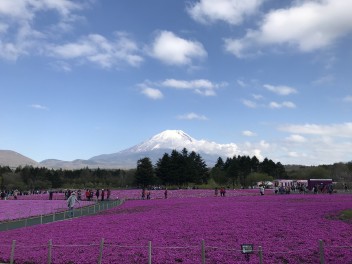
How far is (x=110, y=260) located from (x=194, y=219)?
14.4 m

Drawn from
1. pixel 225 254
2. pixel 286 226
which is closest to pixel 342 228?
pixel 286 226

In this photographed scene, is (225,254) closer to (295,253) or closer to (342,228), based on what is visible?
(295,253)

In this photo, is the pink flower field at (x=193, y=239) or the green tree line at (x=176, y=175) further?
the green tree line at (x=176, y=175)

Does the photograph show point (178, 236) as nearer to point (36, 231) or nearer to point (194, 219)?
point (194, 219)

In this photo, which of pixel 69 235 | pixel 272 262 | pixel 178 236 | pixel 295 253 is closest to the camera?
pixel 272 262

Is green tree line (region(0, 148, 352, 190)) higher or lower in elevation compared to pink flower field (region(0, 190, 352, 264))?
higher

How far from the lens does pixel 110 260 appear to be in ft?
55.5

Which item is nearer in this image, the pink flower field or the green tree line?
the pink flower field

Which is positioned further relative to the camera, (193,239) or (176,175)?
(176,175)

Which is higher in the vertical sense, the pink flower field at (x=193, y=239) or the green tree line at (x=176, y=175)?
the green tree line at (x=176, y=175)

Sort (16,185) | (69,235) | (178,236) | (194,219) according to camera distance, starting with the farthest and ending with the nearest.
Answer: (16,185) < (194,219) < (69,235) < (178,236)

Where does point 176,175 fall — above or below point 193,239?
above

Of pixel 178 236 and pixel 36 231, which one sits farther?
pixel 36 231

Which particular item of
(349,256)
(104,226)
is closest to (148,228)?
(104,226)
